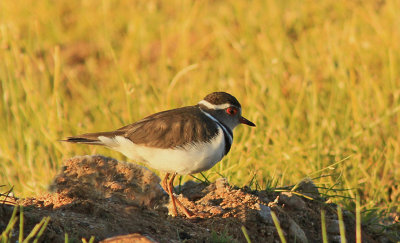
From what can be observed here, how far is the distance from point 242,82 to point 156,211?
4.10m

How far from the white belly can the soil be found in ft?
0.40

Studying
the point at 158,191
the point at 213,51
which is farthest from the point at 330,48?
the point at 158,191

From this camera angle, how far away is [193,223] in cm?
379

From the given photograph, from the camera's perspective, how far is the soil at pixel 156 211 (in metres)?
3.35

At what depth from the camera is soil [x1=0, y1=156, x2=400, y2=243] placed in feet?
11.0

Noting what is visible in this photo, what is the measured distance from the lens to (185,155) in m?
3.98

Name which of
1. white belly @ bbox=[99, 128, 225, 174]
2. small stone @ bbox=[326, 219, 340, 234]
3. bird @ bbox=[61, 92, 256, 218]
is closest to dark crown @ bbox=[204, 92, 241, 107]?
bird @ bbox=[61, 92, 256, 218]

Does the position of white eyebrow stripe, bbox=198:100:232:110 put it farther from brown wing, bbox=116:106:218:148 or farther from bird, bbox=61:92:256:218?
brown wing, bbox=116:106:218:148

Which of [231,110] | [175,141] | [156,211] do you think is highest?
[231,110]

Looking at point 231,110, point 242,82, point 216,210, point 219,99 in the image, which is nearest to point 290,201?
point 216,210

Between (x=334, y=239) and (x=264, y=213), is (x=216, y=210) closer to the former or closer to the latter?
(x=264, y=213)

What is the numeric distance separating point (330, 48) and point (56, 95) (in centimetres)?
305

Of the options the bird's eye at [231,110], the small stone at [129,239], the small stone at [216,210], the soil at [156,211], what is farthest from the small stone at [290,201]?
the small stone at [129,239]

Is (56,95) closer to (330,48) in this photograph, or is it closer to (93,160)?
(93,160)
